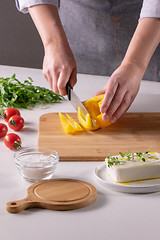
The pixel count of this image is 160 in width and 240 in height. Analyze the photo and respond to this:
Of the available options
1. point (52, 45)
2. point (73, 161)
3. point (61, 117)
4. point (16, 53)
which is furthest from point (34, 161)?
point (16, 53)

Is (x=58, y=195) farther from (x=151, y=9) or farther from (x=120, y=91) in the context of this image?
(x=151, y=9)

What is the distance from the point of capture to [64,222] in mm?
1109

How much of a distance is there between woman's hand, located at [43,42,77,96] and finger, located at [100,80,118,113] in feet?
0.71

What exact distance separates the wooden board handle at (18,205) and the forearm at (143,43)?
3.40 feet

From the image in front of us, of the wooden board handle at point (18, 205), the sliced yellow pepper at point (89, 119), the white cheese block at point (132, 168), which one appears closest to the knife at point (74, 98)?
the sliced yellow pepper at point (89, 119)

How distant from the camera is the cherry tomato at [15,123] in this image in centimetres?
183

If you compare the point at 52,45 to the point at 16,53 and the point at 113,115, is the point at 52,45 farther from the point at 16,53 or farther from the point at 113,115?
the point at 16,53

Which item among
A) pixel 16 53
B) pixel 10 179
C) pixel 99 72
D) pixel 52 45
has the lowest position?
pixel 16 53

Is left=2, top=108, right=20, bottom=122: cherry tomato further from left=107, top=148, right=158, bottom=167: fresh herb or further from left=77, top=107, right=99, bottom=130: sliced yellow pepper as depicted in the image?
left=107, top=148, right=158, bottom=167: fresh herb

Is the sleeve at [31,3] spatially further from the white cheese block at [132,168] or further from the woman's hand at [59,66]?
the white cheese block at [132,168]

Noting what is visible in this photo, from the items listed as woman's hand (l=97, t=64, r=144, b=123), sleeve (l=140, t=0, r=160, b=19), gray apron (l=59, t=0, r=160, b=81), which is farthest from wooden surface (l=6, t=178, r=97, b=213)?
gray apron (l=59, t=0, r=160, b=81)

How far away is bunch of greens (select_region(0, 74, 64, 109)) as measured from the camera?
221cm

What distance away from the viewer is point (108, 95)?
1.87 metres

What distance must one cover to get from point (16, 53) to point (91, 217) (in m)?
4.89
